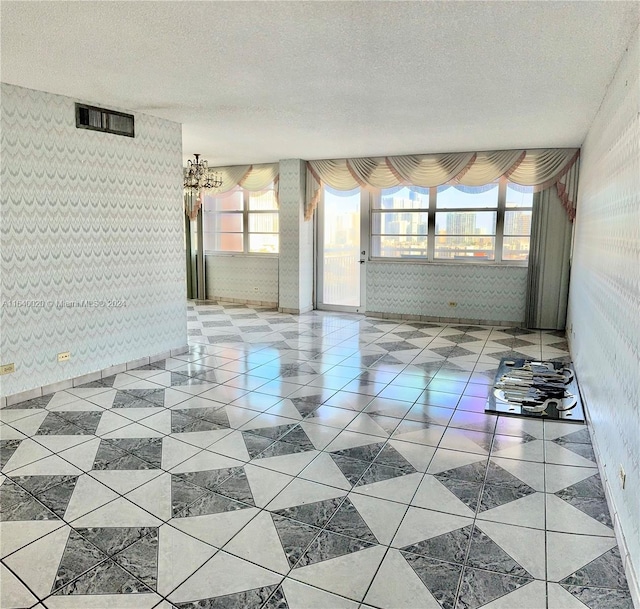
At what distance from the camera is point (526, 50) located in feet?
9.87

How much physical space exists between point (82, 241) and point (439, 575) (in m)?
3.85

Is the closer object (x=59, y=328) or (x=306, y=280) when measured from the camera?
(x=59, y=328)

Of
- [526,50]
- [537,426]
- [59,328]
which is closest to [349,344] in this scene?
[537,426]

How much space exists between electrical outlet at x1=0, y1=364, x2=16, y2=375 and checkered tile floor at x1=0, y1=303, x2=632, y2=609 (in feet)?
1.03

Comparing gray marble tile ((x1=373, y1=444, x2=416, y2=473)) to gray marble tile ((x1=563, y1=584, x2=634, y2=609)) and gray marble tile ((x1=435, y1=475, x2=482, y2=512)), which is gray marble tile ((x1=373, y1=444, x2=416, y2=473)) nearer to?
gray marble tile ((x1=435, y1=475, x2=482, y2=512))

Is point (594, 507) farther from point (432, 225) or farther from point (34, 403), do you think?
point (432, 225)

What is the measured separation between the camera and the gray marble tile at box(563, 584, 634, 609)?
6.11 feet

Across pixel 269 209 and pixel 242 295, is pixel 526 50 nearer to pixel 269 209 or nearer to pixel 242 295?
pixel 269 209

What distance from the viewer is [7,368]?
3.90 meters

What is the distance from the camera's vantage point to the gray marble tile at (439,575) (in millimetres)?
1916

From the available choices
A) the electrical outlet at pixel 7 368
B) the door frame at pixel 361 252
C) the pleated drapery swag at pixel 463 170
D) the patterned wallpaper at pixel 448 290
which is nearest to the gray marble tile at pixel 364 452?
the electrical outlet at pixel 7 368

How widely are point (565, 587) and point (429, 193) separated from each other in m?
6.15

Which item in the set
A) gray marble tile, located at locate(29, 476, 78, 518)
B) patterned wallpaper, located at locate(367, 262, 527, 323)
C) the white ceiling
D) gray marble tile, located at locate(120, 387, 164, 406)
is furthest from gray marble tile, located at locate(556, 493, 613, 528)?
patterned wallpaper, located at locate(367, 262, 527, 323)

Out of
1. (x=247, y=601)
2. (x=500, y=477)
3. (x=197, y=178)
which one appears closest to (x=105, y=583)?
(x=247, y=601)
